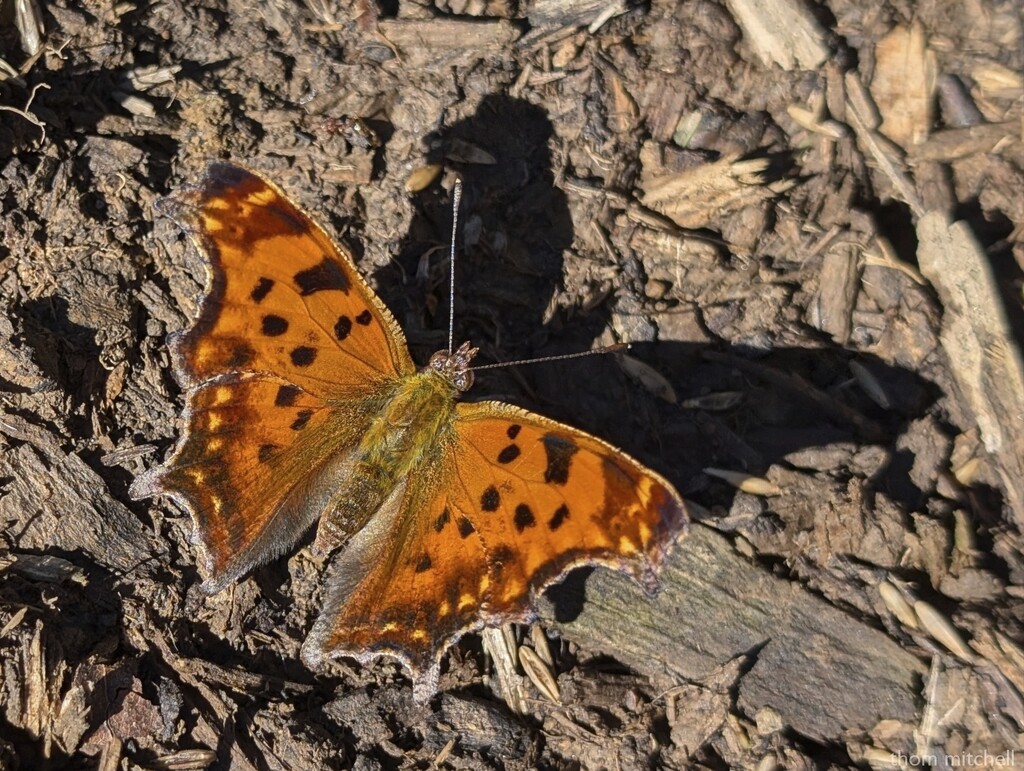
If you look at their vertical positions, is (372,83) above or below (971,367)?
above

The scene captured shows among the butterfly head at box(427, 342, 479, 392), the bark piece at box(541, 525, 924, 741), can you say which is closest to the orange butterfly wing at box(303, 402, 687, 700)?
the butterfly head at box(427, 342, 479, 392)

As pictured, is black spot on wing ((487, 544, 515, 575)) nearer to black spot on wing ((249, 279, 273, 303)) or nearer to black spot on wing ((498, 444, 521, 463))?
black spot on wing ((498, 444, 521, 463))

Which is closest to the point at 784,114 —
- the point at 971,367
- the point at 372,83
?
the point at 971,367

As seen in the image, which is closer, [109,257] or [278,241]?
[278,241]

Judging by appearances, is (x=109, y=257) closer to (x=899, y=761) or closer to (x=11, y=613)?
(x=11, y=613)

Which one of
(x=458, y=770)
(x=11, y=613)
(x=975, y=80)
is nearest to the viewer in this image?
A: (x=11, y=613)

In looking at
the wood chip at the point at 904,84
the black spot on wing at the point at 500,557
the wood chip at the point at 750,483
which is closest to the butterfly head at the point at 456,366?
the black spot on wing at the point at 500,557

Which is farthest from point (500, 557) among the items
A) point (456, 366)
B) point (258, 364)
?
point (258, 364)

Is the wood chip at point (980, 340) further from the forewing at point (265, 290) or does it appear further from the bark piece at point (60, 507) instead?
the bark piece at point (60, 507)
